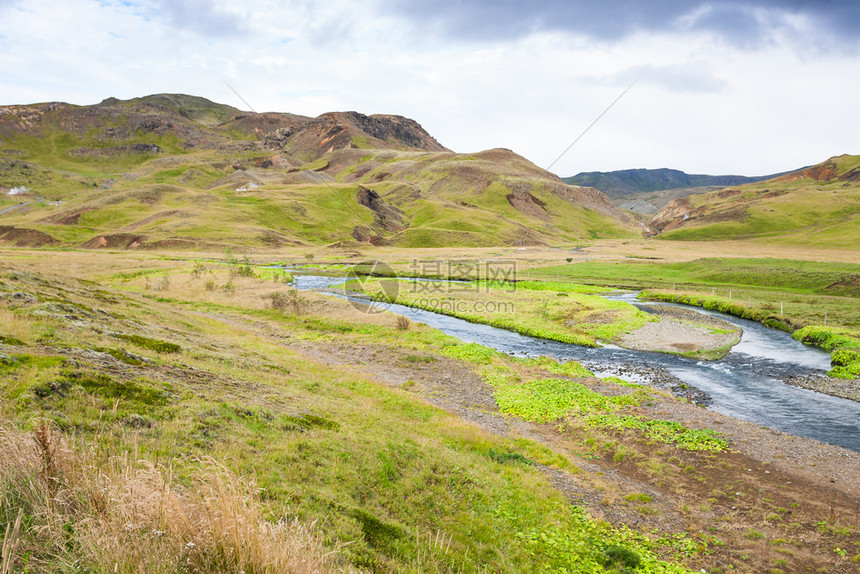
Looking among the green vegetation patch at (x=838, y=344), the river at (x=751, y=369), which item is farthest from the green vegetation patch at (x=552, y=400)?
the green vegetation patch at (x=838, y=344)

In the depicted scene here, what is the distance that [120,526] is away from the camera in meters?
5.56

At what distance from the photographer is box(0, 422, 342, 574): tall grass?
5.18 metres

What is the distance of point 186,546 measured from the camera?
17.6 feet

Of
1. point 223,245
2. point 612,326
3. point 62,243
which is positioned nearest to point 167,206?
point 62,243

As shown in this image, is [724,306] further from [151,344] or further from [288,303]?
[151,344]

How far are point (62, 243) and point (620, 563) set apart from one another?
161790 mm

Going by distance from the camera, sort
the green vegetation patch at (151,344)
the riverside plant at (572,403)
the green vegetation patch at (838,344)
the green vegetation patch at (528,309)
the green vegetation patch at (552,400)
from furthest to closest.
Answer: the green vegetation patch at (528,309)
the green vegetation patch at (838,344)
the green vegetation patch at (552,400)
the riverside plant at (572,403)
the green vegetation patch at (151,344)

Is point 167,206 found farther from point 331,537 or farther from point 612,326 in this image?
point 331,537

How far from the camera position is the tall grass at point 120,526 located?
5.18 meters

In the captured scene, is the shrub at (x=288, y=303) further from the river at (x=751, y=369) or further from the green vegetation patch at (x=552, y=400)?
the green vegetation patch at (x=552, y=400)

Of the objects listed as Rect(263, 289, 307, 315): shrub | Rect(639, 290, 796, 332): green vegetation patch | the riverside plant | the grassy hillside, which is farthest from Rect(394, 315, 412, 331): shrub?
Rect(639, 290, 796, 332): green vegetation patch

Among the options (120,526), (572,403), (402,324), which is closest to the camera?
(120,526)

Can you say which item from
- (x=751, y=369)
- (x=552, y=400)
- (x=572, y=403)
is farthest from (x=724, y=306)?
(x=552, y=400)

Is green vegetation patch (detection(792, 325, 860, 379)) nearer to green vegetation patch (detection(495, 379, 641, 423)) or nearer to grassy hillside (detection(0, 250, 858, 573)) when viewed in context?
grassy hillside (detection(0, 250, 858, 573))
